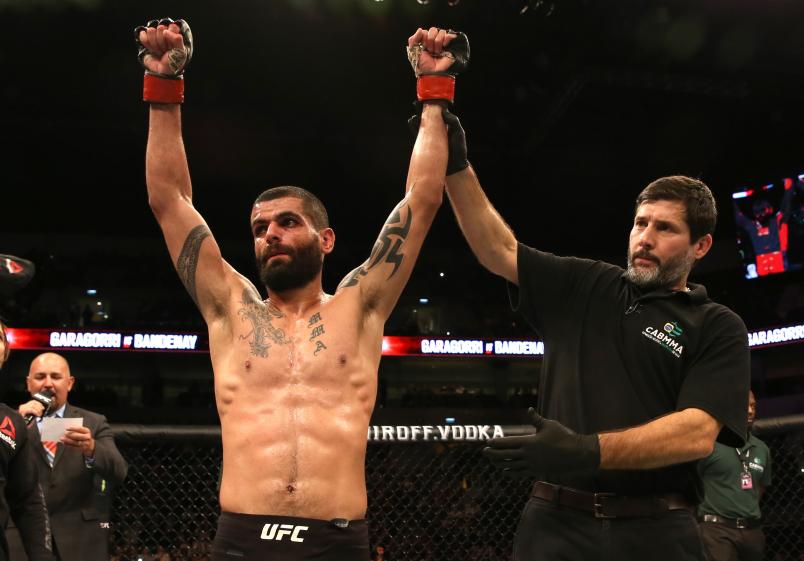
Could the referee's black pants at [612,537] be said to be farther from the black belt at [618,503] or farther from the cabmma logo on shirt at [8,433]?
the cabmma logo on shirt at [8,433]

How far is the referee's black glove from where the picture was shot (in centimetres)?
179

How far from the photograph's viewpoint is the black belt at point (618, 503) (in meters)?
1.94

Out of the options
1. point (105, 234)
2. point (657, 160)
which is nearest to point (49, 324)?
point (105, 234)

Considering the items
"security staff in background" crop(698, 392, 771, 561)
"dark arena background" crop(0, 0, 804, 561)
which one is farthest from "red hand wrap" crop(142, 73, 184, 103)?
"dark arena background" crop(0, 0, 804, 561)

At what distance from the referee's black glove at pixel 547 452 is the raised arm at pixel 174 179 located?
941 millimetres

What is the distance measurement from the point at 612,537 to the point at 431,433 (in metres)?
1.50

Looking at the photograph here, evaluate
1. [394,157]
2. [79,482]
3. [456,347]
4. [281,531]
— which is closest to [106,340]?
[394,157]

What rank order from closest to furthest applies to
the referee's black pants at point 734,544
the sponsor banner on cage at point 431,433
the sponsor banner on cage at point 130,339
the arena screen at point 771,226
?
the sponsor banner on cage at point 431,433, the referee's black pants at point 734,544, the arena screen at point 771,226, the sponsor banner on cage at point 130,339

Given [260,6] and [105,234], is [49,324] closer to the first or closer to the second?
[105,234]

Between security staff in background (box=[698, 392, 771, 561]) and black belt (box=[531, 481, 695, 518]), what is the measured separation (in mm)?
2497

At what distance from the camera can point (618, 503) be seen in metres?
1.95

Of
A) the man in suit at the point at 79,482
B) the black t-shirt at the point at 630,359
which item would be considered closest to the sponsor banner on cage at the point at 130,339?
the man in suit at the point at 79,482

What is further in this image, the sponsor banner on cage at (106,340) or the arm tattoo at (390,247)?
the sponsor banner on cage at (106,340)

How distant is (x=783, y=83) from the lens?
445 inches
